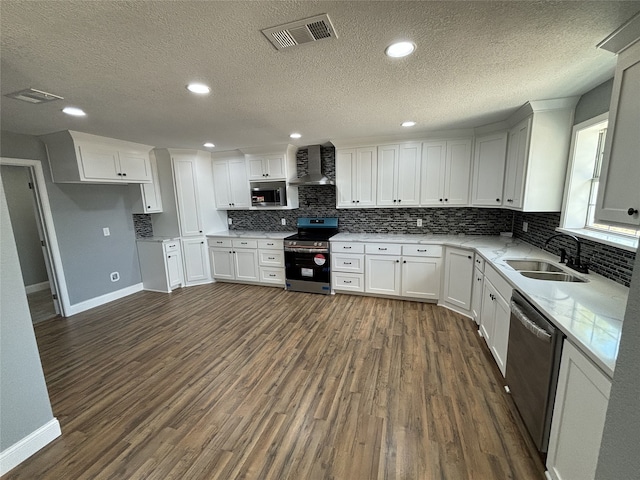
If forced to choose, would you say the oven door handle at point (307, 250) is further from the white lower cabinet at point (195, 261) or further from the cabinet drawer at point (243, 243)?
the white lower cabinet at point (195, 261)

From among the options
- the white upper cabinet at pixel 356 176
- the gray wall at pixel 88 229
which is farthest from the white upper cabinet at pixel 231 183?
the white upper cabinet at pixel 356 176

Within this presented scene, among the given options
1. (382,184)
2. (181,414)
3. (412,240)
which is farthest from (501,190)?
(181,414)

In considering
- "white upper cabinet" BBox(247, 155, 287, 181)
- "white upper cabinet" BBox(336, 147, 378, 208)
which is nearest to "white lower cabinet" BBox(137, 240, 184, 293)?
"white upper cabinet" BBox(247, 155, 287, 181)

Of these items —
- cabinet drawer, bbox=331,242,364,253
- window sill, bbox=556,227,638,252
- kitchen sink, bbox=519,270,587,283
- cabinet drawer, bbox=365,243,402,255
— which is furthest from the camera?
cabinet drawer, bbox=331,242,364,253

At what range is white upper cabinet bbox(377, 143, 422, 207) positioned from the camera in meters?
3.70

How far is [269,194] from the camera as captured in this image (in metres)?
4.33

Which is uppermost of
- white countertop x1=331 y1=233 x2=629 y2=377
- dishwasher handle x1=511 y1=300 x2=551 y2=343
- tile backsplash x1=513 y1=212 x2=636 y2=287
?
tile backsplash x1=513 y1=212 x2=636 y2=287

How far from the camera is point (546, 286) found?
1.77m

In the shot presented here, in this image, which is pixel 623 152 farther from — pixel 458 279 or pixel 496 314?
pixel 458 279

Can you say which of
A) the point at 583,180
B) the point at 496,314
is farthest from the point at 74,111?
the point at 583,180

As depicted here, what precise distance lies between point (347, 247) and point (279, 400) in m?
2.32

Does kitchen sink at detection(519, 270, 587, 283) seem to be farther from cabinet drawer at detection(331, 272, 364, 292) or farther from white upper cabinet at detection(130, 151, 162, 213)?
white upper cabinet at detection(130, 151, 162, 213)

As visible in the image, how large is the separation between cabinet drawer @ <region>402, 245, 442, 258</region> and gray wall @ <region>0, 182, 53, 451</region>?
364 cm

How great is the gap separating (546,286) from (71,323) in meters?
5.16
